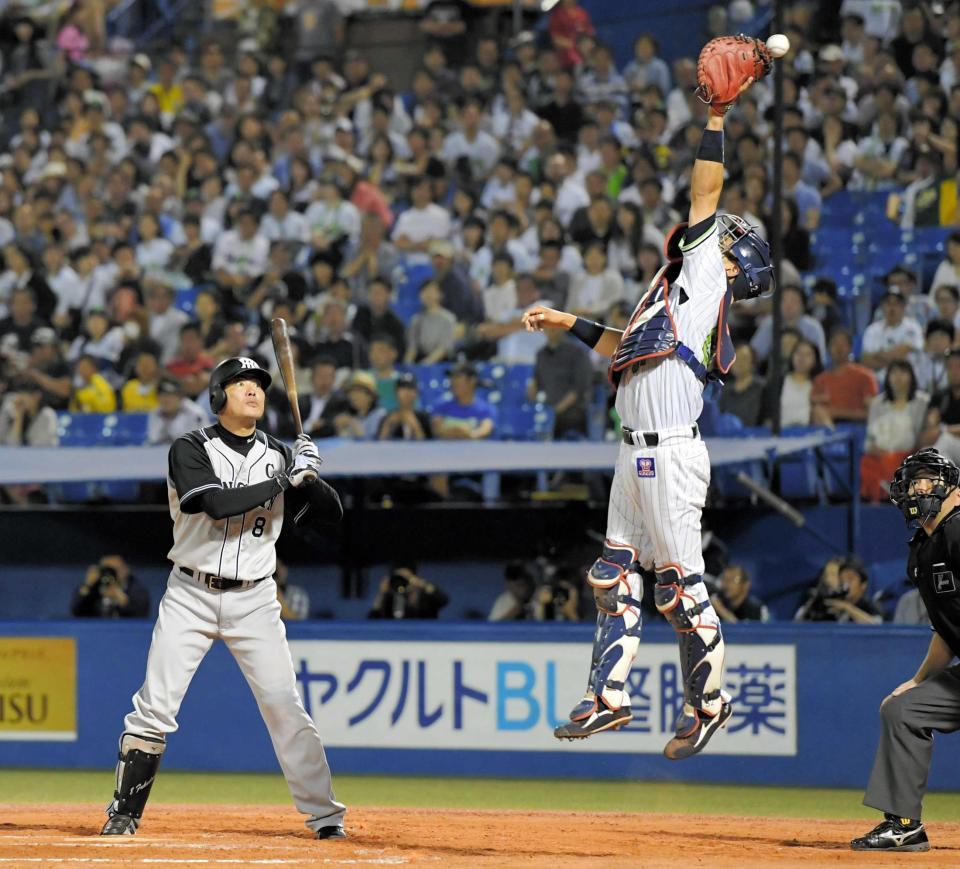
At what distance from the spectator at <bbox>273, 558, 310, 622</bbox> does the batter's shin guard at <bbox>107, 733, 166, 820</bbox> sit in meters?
4.49

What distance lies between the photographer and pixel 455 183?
1563 cm

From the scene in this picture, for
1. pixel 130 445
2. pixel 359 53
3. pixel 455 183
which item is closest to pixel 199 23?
pixel 359 53

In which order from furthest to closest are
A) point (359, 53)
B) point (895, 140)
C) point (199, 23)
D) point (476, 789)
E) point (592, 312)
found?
1. point (199, 23)
2. point (359, 53)
3. point (895, 140)
4. point (592, 312)
5. point (476, 789)

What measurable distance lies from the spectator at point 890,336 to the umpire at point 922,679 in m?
5.24

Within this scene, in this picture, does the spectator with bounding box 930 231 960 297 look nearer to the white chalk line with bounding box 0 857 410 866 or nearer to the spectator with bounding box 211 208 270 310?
the spectator with bounding box 211 208 270 310

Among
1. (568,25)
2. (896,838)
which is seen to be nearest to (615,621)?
(896,838)

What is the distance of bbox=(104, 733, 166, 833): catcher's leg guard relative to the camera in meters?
7.01

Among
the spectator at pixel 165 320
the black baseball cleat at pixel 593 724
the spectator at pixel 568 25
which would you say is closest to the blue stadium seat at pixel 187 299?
the spectator at pixel 165 320

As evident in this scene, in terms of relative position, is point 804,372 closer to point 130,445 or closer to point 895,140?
point 895,140

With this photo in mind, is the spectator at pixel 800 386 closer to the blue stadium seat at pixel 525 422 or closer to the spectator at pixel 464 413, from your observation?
the blue stadium seat at pixel 525 422

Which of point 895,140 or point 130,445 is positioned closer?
point 130,445

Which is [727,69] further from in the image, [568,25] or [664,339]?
[568,25]

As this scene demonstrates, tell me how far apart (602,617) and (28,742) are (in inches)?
231

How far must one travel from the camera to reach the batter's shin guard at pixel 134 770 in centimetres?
701
